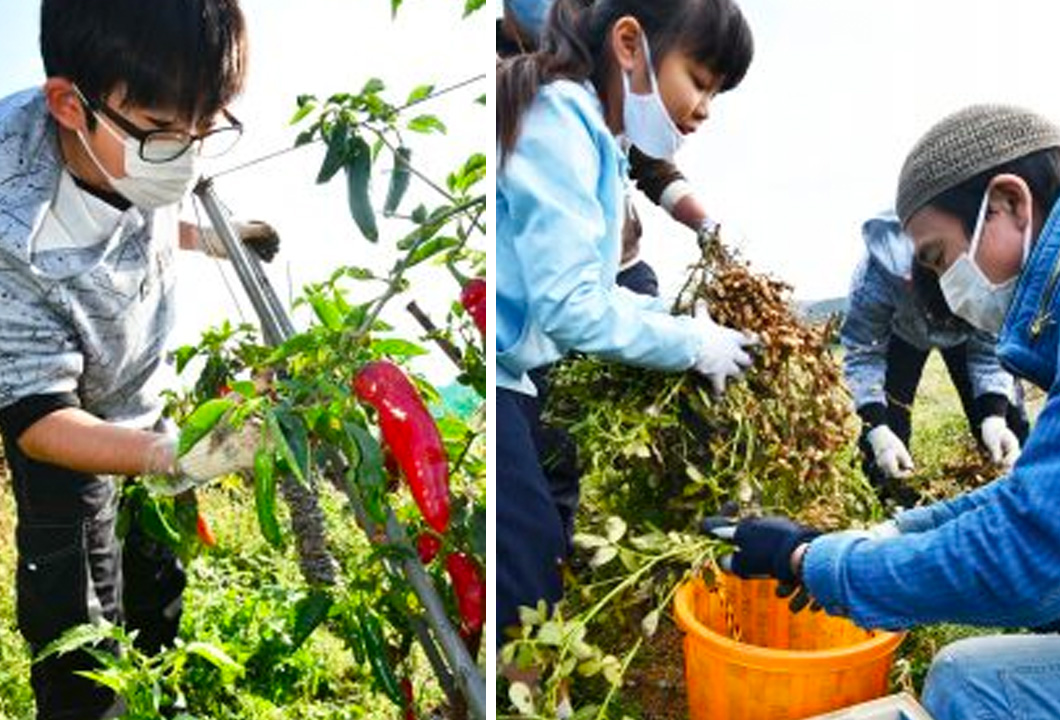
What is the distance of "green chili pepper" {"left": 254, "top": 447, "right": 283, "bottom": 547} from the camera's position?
1409 mm

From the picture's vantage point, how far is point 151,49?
1.83m

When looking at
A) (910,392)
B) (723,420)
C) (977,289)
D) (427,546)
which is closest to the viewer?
(977,289)

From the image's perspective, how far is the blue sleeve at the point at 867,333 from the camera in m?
2.69

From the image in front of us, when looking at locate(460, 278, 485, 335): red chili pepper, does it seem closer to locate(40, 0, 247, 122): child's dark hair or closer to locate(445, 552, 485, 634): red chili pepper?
locate(445, 552, 485, 634): red chili pepper

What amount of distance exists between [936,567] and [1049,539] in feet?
0.42

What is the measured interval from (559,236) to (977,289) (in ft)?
1.86

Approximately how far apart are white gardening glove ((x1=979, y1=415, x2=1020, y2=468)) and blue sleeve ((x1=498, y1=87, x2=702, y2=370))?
3.89 ft

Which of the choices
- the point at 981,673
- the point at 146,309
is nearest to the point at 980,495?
the point at 981,673

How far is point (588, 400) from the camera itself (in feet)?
7.00

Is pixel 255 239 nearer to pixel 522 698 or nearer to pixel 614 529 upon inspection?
pixel 614 529

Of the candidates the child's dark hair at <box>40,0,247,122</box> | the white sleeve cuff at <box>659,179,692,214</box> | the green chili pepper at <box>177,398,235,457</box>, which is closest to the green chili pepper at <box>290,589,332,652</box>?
the green chili pepper at <box>177,398,235,457</box>

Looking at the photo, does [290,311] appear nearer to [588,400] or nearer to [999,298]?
[588,400]

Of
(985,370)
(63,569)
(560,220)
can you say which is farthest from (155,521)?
(985,370)

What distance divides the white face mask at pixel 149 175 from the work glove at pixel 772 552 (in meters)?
0.99
